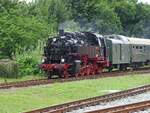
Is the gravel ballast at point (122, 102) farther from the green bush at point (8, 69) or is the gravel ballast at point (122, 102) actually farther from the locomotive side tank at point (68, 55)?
the green bush at point (8, 69)

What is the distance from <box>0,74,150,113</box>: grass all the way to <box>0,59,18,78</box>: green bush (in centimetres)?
534

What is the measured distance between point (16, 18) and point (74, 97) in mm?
16976

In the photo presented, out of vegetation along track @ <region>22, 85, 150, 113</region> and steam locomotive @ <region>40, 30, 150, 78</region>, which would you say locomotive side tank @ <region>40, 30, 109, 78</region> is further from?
vegetation along track @ <region>22, 85, 150, 113</region>

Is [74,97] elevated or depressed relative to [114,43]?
depressed

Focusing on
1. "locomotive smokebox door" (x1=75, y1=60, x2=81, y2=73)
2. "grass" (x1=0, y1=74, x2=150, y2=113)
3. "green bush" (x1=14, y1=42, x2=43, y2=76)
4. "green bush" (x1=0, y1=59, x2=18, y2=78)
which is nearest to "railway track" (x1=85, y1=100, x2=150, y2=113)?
"grass" (x1=0, y1=74, x2=150, y2=113)

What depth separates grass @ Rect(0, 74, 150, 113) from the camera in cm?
1700

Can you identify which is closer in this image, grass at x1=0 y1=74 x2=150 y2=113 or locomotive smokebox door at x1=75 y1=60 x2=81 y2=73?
grass at x1=0 y1=74 x2=150 y2=113

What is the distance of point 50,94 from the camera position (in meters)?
20.5

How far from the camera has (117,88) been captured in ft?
79.8

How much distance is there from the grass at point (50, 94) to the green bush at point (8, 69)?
17.5 feet

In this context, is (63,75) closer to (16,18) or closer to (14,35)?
(14,35)

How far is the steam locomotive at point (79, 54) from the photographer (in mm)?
30203

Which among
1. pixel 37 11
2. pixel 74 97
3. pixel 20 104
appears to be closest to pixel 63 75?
pixel 74 97

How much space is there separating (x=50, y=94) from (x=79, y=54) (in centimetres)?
1039
